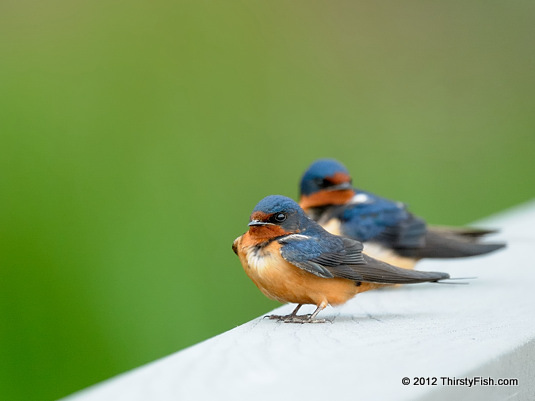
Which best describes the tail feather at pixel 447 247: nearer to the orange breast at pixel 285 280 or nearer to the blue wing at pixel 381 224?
the blue wing at pixel 381 224

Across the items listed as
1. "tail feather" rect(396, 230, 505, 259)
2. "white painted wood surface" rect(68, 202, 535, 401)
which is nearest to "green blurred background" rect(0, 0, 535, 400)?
"tail feather" rect(396, 230, 505, 259)

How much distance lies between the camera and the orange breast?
1745 millimetres

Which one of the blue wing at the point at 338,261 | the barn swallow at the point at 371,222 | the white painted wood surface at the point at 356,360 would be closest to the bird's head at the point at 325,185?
the barn swallow at the point at 371,222

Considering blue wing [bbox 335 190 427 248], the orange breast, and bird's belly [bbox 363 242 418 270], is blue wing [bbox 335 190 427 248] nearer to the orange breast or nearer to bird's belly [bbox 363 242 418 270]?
bird's belly [bbox 363 242 418 270]

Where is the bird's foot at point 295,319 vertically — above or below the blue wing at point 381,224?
above

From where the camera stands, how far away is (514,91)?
5.33 m

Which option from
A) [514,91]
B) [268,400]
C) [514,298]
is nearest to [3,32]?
[514,298]

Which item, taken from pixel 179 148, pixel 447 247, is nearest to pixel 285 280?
pixel 447 247

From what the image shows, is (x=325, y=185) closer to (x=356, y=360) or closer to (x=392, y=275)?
(x=392, y=275)

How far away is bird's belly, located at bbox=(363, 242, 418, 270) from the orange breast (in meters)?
1.03

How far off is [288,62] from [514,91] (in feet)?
5.63

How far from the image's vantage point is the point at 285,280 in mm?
1745

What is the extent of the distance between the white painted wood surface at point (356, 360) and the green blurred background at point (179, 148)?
129 cm

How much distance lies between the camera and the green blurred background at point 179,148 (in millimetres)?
2820
